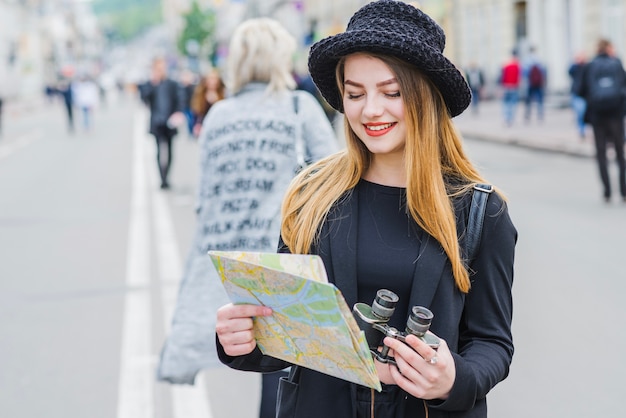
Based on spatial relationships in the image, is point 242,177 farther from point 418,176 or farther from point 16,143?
point 16,143

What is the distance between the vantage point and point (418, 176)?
207 cm

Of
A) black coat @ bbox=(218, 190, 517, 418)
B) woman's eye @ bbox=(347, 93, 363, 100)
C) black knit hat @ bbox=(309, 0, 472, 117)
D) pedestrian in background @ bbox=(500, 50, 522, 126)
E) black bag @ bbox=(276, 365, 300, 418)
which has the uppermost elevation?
pedestrian in background @ bbox=(500, 50, 522, 126)

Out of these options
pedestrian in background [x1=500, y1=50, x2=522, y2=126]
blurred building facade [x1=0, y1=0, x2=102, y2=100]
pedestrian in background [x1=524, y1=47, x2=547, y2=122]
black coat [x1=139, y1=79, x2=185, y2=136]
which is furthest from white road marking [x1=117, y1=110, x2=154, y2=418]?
blurred building facade [x1=0, y1=0, x2=102, y2=100]

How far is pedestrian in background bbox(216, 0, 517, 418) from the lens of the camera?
198 cm

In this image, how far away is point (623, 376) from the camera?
4949 millimetres

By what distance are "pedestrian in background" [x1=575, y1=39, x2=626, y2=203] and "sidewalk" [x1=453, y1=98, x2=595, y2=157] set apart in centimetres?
250

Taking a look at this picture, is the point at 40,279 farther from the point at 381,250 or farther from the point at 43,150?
the point at 43,150

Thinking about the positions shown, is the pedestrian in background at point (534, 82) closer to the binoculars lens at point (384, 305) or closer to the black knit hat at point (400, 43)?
the black knit hat at point (400, 43)

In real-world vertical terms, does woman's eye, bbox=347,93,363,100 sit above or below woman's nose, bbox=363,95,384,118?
above

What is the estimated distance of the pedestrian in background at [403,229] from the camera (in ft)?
6.51

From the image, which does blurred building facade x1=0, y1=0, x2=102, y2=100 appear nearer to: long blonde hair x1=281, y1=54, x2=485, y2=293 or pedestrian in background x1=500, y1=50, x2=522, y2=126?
pedestrian in background x1=500, y1=50, x2=522, y2=126

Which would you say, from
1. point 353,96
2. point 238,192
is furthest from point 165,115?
point 353,96

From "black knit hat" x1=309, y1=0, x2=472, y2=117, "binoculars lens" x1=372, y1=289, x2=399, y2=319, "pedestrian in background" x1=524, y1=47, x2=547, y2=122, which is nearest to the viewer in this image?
"binoculars lens" x1=372, y1=289, x2=399, y2=319

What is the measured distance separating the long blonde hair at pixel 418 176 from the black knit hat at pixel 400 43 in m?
0.04
